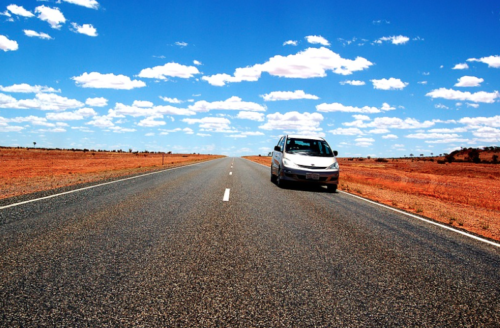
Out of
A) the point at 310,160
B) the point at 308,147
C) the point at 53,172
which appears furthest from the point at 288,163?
the point at 53,172

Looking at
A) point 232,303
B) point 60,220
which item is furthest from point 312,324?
point 60,220

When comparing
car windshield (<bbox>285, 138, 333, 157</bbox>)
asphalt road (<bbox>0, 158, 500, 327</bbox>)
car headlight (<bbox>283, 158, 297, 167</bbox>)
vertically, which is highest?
car windshield (<bbox>285, 138, 333, 157</bbox>)

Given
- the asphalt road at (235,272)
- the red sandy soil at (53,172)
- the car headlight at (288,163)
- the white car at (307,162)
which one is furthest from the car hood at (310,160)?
the red sandy soil at (53,172)

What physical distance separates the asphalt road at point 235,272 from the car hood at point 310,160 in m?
5.27

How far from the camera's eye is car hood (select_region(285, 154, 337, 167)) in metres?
11.6

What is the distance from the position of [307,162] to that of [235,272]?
8.61 m

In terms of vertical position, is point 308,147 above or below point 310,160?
above

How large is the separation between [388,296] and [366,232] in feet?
8.76

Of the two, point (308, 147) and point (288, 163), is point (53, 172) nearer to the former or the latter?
point (288, 163)

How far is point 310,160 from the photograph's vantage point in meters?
11.8

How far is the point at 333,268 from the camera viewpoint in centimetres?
370

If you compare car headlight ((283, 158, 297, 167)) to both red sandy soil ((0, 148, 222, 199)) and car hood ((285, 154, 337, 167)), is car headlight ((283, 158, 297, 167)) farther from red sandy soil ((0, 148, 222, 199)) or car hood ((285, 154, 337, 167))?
red sandy soil ((0, 148, 222, 199))

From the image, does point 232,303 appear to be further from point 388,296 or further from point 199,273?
point 388,296

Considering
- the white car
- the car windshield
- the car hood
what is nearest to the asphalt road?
the white car
